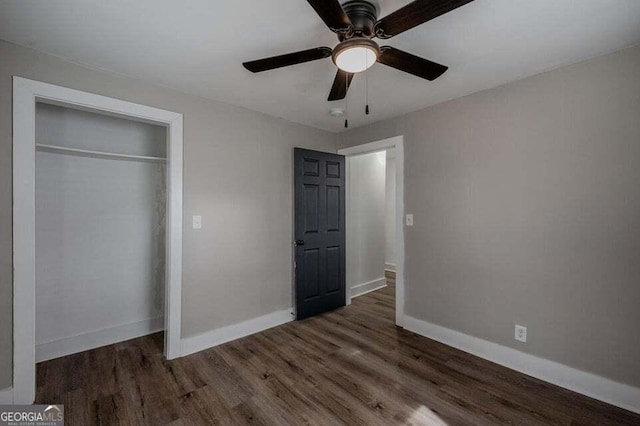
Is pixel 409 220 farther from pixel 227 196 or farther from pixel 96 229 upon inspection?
pixel 96 229

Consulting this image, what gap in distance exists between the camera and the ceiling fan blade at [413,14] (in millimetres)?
1201

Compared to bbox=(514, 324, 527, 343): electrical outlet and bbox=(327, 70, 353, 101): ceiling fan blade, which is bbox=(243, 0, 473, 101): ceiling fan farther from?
bbox=(514, 324, 527, 343): electrical outlet

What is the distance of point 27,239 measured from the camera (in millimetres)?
1958

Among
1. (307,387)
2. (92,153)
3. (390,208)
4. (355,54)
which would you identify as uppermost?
(355,54)

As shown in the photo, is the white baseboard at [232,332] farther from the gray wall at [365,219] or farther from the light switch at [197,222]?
the gray wall at [365,219]

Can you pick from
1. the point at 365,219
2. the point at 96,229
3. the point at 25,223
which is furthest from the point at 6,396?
the point at 365,219

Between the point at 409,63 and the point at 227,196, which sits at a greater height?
the point at 409,63

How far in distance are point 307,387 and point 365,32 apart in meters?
2.42

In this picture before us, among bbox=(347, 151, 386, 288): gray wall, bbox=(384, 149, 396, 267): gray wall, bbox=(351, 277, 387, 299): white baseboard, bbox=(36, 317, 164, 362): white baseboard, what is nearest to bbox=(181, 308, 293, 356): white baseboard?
bbox=(36, 317, 164, 362): white baseboard

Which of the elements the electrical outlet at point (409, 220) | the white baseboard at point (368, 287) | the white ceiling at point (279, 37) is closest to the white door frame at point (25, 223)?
the white ceiling at point (279, 37)

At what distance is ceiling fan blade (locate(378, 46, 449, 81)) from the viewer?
1608 millimetres

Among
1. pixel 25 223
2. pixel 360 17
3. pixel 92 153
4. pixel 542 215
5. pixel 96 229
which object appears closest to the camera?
pixel 360 17

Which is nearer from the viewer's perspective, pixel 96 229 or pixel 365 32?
pixel 365 32

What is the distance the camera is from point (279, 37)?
1.82 m
